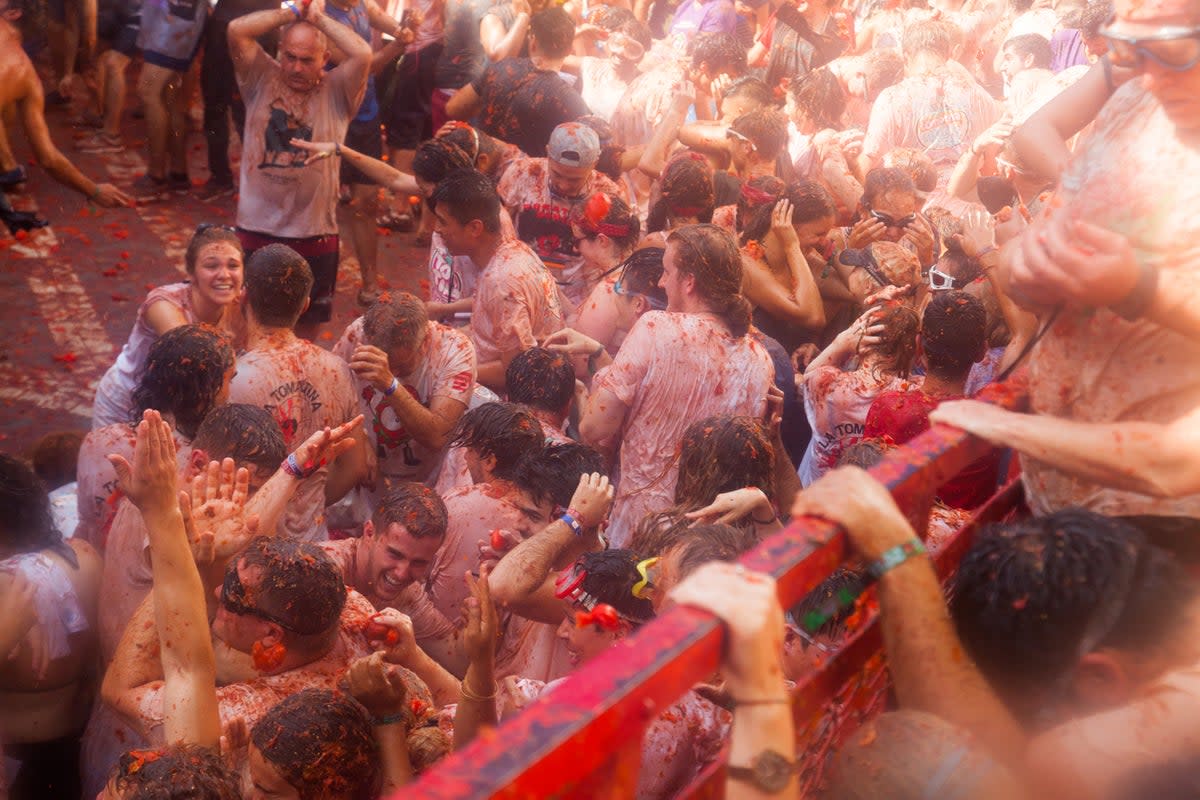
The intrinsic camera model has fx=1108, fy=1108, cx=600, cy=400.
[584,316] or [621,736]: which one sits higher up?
[621,736]

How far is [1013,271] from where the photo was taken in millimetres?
2195

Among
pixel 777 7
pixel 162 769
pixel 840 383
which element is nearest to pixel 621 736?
pixel 162 769

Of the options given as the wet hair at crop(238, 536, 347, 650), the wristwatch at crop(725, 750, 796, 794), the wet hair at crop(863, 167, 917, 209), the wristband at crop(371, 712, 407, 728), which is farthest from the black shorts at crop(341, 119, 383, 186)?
the wristwatch at crop(725, 750, 796, 794)

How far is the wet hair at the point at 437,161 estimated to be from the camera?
20.0 feet

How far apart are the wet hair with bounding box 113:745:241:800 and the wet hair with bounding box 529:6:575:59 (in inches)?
254

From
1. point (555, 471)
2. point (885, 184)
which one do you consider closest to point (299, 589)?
point (555, 471)

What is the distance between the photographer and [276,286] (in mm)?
4582

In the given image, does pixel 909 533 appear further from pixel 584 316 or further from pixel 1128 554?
pixel 584 316

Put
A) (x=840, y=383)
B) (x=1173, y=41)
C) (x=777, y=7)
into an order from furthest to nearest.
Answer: (x=777, y=7) < (x=840, y=383) < (x=1173, y=41)

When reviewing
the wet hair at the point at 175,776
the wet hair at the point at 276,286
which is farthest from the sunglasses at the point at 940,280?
the wet hair at the point at 175,776

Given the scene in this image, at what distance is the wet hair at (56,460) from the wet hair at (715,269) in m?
2.76

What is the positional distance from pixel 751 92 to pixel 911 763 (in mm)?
6857

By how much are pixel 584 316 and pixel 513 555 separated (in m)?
2.19

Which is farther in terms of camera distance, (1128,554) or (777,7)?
(777,7)
